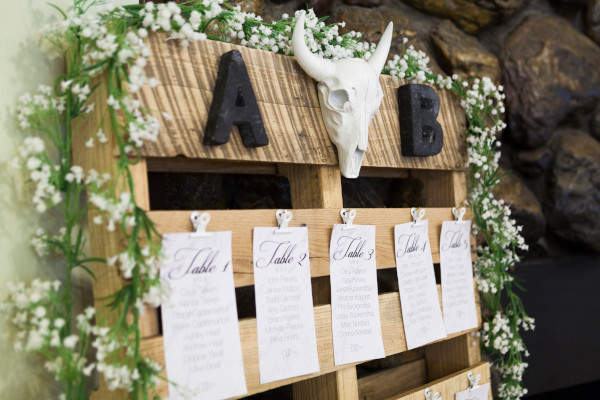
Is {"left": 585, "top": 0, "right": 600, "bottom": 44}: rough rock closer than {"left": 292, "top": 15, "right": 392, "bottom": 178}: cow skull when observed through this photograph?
No

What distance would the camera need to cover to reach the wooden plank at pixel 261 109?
3.10 feet

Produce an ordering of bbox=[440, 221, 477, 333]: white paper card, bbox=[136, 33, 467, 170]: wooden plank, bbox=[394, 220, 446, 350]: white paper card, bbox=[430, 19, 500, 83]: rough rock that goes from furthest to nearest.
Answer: bbox=[430, 19, 500, 83]: rough rock → bbox=[440, 221, 477, 333]: white paper card → bbox=[394, 220, 446, 350]: white paper card → bbox=[136, 33, 467, 170]: wooden plank

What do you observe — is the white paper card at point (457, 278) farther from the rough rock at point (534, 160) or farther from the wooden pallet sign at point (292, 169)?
the rough rock at point (534, 160)

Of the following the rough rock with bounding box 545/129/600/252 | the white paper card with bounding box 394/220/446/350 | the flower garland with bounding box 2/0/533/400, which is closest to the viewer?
the flower garland with bounding box 2/0/533/400

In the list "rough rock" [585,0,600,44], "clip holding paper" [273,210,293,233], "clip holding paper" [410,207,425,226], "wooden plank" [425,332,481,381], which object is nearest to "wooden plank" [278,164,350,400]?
"clip holding paper" [273,210,293,233]

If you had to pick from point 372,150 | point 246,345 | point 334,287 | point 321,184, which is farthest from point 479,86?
point 246,345

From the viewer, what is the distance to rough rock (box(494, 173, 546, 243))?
172 cm

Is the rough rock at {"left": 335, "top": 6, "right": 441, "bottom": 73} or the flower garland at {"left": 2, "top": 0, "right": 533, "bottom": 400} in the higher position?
the rough rock at {"left": 335, "top": 6, "right": 441, "bottom": 73}

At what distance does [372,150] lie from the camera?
1.24 m

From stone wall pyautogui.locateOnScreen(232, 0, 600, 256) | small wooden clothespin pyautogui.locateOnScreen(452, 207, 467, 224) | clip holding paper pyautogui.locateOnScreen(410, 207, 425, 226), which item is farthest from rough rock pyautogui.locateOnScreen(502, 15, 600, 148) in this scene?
clip holding paper pyautogui.locateOnScreen(410, 207, 425, 226)

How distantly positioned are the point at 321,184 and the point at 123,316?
49 centimetres

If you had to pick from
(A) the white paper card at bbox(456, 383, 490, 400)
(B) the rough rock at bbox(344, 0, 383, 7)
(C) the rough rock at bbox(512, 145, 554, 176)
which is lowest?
(A) the white paper card at bbox(456, 383, 490, 400)

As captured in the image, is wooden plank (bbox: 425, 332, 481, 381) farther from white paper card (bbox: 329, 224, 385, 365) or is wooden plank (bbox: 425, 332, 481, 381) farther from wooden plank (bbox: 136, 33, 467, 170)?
wooden plank (bbox: 136, 33, 467, 170)

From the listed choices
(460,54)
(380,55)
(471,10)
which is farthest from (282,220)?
(471,10)
